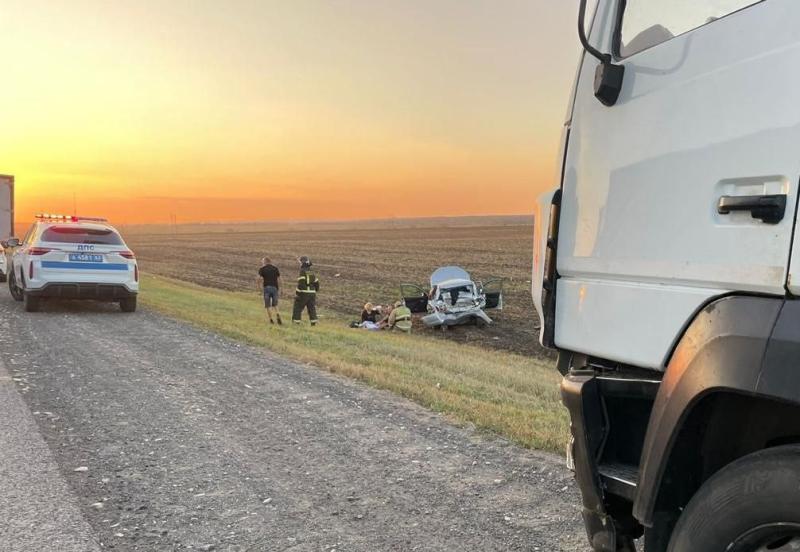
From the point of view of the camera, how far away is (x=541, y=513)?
12.5ft

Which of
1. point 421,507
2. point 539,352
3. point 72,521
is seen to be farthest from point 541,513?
point 539,352

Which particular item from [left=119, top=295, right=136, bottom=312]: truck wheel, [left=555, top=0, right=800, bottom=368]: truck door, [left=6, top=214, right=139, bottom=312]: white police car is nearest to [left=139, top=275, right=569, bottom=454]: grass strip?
[left=119, top=295, right=136, bottom=312]: truck wheel

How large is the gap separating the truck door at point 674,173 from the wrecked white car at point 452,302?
1421cm

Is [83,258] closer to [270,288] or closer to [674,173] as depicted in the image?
[270,288]

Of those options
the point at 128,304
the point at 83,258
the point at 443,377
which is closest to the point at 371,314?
the point at 128,304

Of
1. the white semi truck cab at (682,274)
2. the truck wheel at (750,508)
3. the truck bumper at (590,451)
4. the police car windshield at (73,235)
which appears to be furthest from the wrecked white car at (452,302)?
the truck wheel at (750,508)

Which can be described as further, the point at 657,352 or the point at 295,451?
the point at 295,451

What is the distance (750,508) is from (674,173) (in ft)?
3.55

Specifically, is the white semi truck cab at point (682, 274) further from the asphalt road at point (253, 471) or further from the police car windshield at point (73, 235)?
the police car windshield at point (73, 235)

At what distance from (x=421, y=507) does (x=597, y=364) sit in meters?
1.70

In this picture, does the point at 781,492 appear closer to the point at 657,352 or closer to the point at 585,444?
the point at 657,352

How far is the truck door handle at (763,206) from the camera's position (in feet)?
6.18

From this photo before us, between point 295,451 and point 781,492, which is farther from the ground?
point 781,492

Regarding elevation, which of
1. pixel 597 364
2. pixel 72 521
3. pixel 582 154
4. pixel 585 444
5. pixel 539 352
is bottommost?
pixel 539 352
